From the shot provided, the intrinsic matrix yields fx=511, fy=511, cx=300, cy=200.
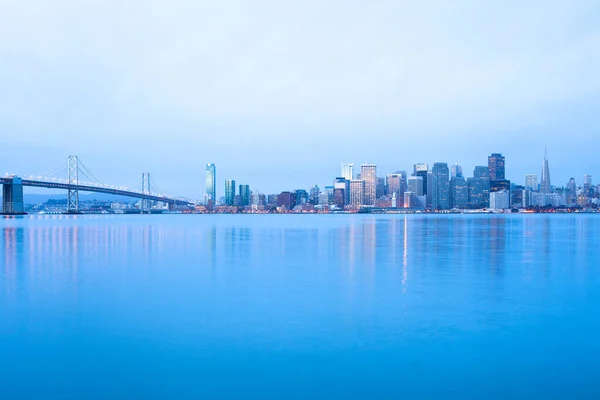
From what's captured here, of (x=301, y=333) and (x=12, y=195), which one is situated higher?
(x=12, y=195)

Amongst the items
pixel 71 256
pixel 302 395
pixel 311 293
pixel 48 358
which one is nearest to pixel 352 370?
pixel 302 395

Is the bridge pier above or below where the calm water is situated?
above

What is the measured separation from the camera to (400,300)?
11312 mm

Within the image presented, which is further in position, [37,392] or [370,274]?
[370,274]

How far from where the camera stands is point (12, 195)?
3329 inches

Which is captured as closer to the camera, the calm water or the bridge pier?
the calm water

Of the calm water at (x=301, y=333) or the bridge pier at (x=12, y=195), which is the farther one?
the bridge pier at (x=12, y=195)

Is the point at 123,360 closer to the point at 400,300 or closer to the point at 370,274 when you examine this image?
the point at 400,300

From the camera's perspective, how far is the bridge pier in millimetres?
83250

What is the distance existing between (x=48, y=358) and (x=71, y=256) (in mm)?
15163

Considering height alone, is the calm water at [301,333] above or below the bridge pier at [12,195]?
below

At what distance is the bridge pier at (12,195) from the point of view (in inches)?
3278

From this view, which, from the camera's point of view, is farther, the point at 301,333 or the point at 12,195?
the point at 12,195

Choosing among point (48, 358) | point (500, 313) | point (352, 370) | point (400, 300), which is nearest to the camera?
point (352, 370)
